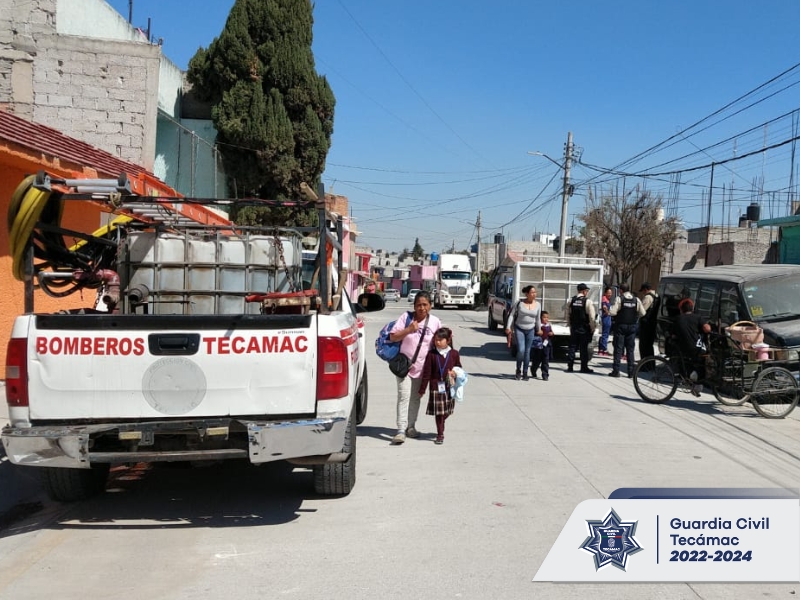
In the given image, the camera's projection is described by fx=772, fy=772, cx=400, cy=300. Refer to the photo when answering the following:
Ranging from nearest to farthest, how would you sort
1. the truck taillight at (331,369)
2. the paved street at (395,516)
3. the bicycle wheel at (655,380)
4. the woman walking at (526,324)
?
1. the paved street at (395,516)
2. the truck taillight at (331,369)
3. the bicycle wheel at (655,380)
4. the woman walking at (526,324)

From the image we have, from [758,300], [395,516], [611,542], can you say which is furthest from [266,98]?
[611,542]

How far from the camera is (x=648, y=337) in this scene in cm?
1568

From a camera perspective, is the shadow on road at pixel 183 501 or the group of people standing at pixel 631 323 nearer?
the shadow on road at pixel 183 501

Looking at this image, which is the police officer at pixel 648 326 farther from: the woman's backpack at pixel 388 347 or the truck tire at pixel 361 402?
the woman's backpack at pixel 388 347

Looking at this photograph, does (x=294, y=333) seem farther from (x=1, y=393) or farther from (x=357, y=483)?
(x=1, y=393)

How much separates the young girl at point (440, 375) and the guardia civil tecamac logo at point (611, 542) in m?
3.14

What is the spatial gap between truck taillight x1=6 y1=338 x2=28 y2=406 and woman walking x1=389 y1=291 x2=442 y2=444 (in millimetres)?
3851

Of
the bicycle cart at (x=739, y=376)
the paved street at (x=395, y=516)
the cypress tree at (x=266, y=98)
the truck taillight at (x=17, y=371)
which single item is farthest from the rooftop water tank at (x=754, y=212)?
the truck taillight at (x=17, y=371)

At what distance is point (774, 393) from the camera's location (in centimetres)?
1019

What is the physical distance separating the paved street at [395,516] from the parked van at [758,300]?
7.03 feet

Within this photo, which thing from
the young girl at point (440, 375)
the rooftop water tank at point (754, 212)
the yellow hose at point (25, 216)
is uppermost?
the rooftop water tank at point (754, 212)

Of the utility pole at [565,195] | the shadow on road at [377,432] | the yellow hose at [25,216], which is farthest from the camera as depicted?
the utility pole at [565,195]

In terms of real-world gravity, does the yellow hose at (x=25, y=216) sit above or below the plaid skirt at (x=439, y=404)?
above

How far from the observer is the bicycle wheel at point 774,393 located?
33.2 ft
